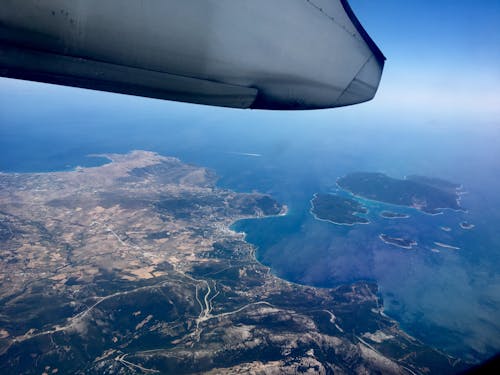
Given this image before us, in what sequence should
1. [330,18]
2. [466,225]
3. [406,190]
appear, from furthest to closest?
[406,190], [466,225], [330,18]

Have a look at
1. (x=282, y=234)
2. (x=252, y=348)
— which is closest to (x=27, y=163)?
(x=282, y=234)

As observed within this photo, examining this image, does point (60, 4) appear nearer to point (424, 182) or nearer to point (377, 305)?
point (377, 305)

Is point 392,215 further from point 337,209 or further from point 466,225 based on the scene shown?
point 466,225

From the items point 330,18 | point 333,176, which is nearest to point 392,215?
point 333,176

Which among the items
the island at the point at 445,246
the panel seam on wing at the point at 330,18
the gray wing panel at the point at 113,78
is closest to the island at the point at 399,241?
the island at the point at 445,246

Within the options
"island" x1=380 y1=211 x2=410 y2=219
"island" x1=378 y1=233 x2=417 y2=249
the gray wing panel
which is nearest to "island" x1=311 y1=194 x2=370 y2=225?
"island" x1=380 y1=211 x2=410 y2=219

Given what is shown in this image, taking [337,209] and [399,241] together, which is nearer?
[399,241]
